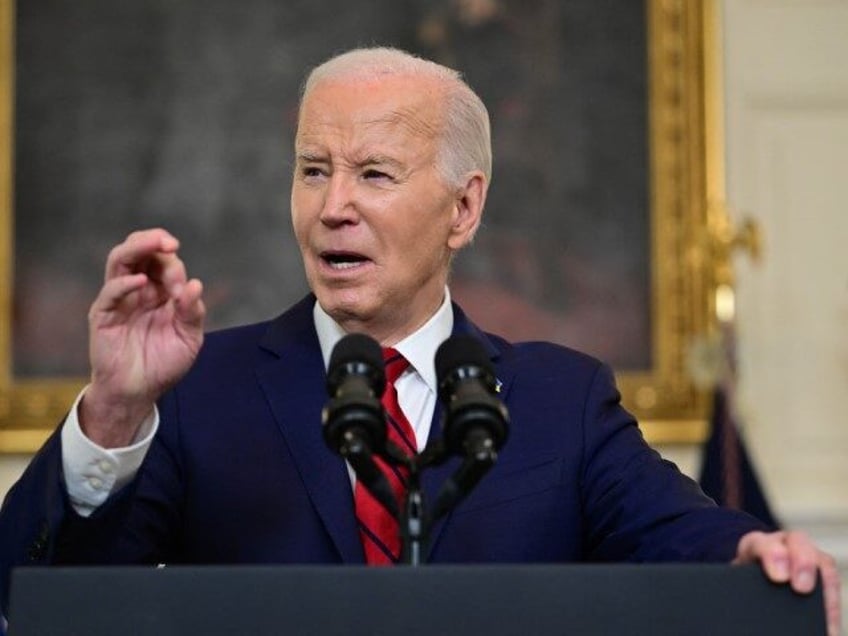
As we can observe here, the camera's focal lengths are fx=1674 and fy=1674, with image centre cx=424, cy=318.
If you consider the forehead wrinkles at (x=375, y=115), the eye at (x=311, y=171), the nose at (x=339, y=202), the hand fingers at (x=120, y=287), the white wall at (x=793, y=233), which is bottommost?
the white wall at (x=793, y=233)

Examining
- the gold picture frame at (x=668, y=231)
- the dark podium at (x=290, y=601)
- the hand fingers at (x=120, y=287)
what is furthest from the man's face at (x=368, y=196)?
the gold picture frame at (x=668, y=231)

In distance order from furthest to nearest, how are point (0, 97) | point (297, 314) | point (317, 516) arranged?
point (0, 97)
point (297, 314)
point (317, 516)

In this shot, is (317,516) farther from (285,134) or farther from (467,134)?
(285,134)

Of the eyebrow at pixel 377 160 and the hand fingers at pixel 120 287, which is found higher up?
the eyebrow at pixel 377 160

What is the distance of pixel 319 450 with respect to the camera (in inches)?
110

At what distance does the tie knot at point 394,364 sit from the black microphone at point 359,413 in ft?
2.73

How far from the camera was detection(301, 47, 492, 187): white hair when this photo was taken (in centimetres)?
293

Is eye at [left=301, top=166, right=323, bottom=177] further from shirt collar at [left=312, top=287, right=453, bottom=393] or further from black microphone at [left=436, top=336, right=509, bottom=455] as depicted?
black microphone at [left=436, top=336, right=509, bottom=455]

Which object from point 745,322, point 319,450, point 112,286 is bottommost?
point 745,322

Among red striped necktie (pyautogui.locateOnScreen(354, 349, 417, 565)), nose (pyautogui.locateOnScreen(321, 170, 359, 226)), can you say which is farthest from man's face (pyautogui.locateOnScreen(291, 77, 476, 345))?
red striped necktie (pyautogui.locateOnScreen(354, 349, 417, 565))

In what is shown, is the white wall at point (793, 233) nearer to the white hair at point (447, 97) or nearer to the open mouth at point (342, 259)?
the white hair at point (447, 97)

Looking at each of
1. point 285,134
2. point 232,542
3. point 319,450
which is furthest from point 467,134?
point 285,134

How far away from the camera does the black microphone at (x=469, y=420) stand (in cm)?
201

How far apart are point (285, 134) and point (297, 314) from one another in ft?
8.74
